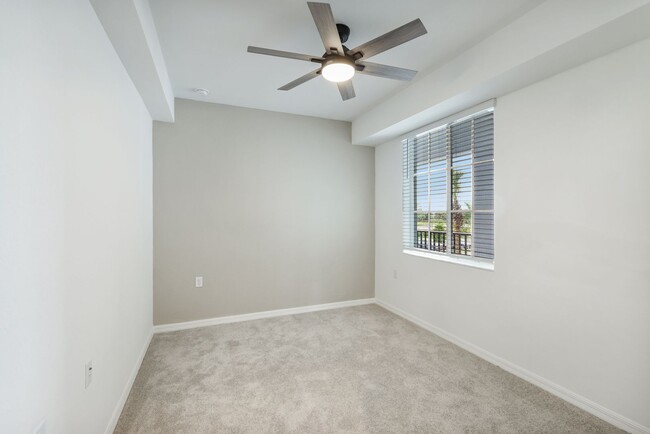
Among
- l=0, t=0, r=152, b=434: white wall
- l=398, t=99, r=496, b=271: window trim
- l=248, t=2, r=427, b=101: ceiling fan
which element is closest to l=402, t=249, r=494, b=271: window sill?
l=398, t=99, r=496, b=271: window trim

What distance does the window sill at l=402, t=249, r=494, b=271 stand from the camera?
278 cm

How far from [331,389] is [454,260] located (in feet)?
5.79

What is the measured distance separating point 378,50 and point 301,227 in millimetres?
2522

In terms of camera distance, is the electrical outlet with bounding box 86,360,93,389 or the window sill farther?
the window sill

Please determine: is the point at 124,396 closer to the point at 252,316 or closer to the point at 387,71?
the point at 252,316

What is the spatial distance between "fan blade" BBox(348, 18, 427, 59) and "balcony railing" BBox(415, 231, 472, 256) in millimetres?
1977

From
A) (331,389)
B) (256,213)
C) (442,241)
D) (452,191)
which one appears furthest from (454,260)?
(256,213)

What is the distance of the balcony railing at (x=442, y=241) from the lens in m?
3.05

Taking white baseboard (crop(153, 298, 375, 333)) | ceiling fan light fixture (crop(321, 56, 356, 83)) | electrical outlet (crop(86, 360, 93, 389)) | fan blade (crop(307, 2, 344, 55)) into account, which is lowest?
white baseboard (crop(153, 298, 375, 333))

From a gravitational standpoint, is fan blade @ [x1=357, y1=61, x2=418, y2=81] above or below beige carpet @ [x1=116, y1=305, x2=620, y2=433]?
above

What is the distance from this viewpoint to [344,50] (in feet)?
6.50

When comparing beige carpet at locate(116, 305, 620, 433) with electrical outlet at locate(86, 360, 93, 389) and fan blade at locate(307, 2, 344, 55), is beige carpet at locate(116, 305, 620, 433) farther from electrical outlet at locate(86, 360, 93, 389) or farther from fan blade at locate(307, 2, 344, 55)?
fan blade at locate(307, 2, 344, 55)

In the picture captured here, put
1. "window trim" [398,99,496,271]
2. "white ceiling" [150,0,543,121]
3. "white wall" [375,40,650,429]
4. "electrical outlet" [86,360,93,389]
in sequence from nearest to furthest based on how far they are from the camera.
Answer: "electrical outlet" [86,360,93,389]
"white wall" [375,40,650,429]
"white ceiling" [150,0,543,121]
"window trim" [398,99,496,271]

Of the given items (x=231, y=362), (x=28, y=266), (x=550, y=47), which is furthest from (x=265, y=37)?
(x=231, y=362)
